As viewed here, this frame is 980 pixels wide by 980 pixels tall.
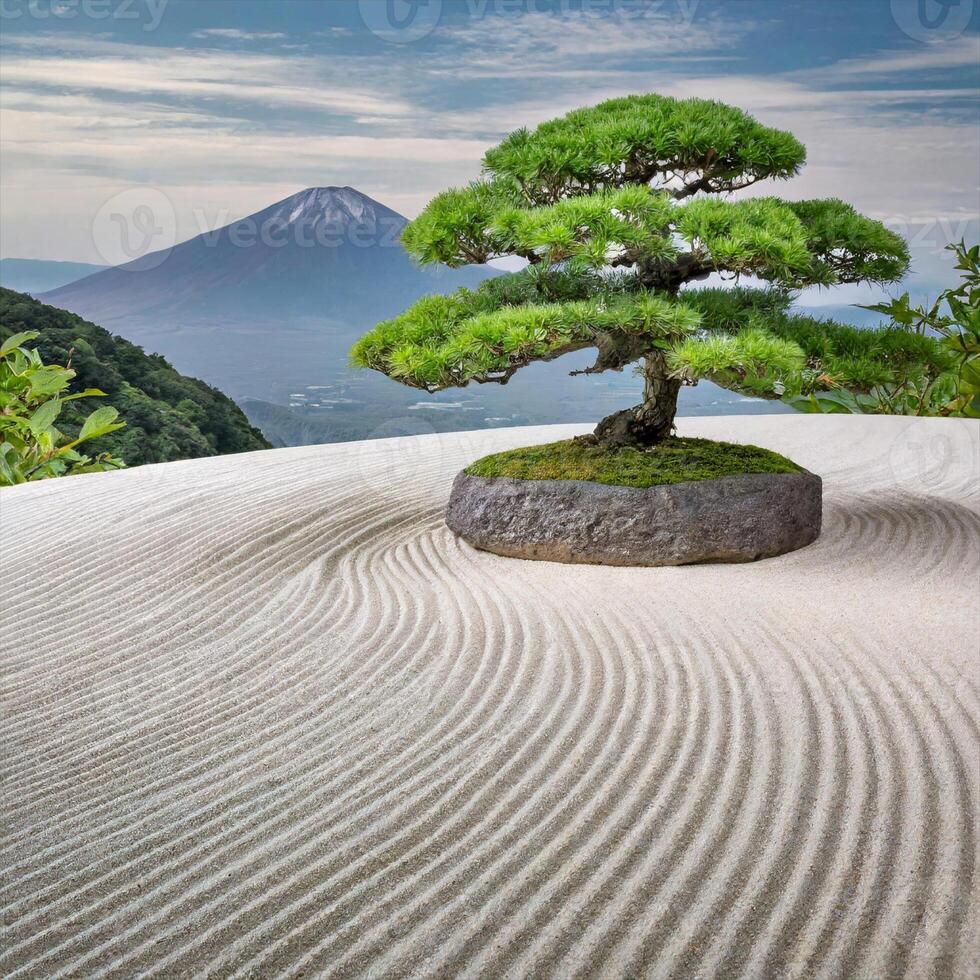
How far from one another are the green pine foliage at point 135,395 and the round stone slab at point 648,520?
5.76 m

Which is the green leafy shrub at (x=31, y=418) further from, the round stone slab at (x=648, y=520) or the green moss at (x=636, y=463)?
the round stone slab at (x=648, y=520)

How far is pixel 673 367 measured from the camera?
9.55 ft

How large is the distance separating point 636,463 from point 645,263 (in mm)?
670

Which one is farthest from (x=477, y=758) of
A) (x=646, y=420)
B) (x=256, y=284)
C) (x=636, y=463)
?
(x=256, y=284)

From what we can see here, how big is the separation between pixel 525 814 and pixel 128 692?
104 centimetres

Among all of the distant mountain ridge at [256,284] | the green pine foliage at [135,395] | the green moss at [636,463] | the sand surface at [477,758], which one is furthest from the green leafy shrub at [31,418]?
the distant mountain ridge at [256,284]

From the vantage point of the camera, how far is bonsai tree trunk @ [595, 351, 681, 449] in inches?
134

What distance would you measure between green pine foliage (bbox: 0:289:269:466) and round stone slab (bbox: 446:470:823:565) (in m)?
5.76

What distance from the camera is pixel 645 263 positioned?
326 centimetres

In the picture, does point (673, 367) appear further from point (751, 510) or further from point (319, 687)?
point (319, 687)

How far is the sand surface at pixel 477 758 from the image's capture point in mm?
1329

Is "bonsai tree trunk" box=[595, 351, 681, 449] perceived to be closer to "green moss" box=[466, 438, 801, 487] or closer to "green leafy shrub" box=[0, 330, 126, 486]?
"green moss" box=[466, 438, 801, 487]

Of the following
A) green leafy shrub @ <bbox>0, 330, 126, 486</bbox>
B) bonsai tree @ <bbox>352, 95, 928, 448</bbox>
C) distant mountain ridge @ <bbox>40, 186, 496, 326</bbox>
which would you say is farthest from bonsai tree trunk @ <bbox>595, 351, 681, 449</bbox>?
distant mountain ridge @ <bbox>40, 186, 496, 326</bbox>

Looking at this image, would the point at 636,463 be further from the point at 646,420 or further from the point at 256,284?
the point at 256,284
